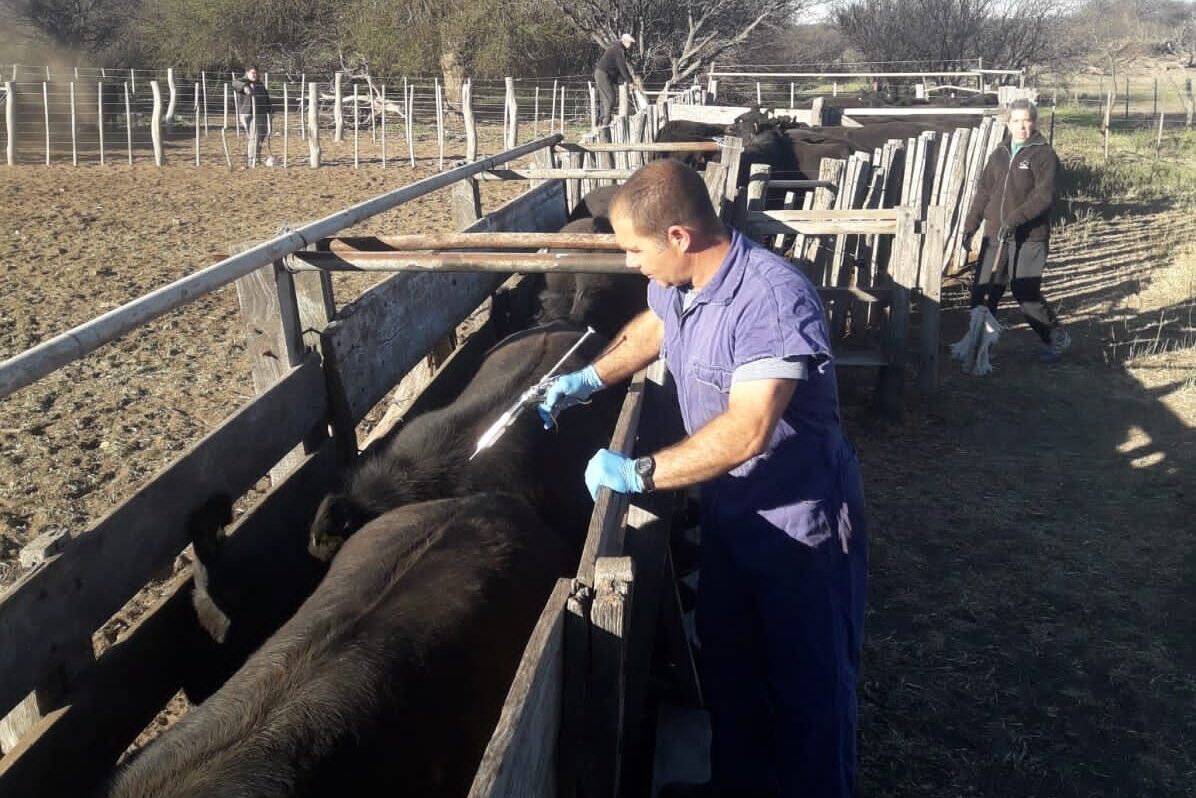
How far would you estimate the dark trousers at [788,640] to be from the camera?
2.98 meters

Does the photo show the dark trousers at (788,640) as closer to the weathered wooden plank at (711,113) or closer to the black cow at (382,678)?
the black cow at (382,678)

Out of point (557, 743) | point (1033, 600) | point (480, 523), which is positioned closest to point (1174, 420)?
point (1033, 600)

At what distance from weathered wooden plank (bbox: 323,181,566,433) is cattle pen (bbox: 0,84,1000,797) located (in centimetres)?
1

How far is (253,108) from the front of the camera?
20.7 metres

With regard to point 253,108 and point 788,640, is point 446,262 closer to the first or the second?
point 788,640

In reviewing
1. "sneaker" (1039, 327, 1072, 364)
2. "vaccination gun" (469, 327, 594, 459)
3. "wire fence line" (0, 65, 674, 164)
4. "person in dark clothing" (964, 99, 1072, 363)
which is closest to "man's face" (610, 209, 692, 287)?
"vaccination gun" (469, 327, 594, 459)

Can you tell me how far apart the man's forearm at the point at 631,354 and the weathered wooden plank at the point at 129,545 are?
1.10 meters

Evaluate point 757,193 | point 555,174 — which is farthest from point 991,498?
point 555,174

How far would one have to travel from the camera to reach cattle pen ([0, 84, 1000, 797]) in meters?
2.04

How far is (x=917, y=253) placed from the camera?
702 cm

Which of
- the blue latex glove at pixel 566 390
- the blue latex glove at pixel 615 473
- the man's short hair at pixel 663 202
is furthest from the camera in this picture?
the blue latex glove at pixel 566 390

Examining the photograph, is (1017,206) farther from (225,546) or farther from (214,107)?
(214,107)

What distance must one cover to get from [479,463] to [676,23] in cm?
3052

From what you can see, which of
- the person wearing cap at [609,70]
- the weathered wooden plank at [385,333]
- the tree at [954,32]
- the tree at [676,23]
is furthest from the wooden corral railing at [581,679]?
the tree at [954,32]
